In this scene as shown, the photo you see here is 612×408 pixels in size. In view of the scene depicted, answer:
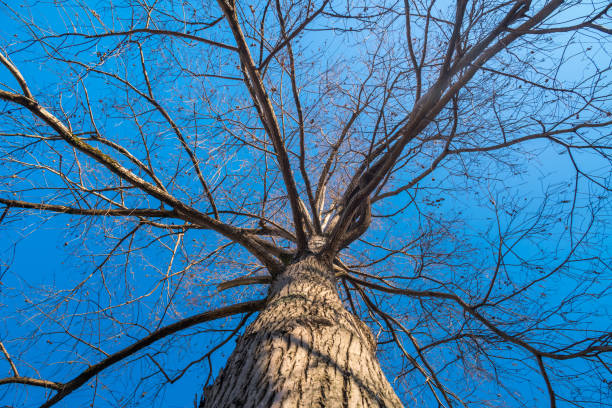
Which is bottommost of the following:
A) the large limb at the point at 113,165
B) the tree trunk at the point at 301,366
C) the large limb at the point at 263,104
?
the tree trunk at the point at 301,366

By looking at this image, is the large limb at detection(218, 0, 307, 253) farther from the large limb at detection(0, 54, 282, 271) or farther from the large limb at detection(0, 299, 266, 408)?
the large limb at detection(0, 299, 266, 408)

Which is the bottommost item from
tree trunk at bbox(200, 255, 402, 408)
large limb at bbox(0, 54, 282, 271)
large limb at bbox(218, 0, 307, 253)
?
tree trunk at bbox(200, 255, 402, 408)

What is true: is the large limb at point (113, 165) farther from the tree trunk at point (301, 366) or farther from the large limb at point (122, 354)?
the tree trunk at point (301, 366)

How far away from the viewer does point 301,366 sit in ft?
4.06

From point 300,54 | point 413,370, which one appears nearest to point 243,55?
point 300,54

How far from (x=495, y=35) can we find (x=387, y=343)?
124 inches

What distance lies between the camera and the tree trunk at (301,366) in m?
1.09

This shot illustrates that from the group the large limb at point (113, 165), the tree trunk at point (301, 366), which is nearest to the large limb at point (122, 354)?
the large limb at point (113, 165)

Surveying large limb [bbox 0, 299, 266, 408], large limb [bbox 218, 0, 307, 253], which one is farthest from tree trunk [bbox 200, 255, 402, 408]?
large limb [bbox 218, 0, 307, 253]

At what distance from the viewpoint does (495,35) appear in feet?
5.79

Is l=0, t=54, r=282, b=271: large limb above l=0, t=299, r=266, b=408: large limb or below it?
above

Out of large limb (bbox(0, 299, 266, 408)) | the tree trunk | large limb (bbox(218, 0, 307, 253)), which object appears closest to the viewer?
the tree trunk

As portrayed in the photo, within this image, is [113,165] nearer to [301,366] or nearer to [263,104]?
[263,104]

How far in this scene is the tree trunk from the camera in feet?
3.59
